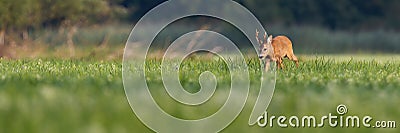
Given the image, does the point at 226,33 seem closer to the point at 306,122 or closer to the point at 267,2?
the point at 267,2

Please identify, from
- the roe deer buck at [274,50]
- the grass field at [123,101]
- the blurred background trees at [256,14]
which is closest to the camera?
the grass field at [123,101]

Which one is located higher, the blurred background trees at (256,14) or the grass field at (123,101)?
the blurred background trees at (256,14)

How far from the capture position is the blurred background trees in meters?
22.9

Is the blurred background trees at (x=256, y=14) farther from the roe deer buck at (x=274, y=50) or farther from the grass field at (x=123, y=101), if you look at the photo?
the grass field at (x=123, y=101)

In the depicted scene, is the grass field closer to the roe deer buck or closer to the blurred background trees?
the roe deer buck

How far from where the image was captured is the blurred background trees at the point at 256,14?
75.3ft

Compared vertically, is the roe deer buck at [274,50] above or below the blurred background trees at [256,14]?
below

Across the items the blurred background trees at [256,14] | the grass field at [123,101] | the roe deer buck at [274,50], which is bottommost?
the grass field at [123,101]

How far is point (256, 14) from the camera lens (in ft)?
104

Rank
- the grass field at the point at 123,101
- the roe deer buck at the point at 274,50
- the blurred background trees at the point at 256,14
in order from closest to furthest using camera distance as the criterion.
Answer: the grass field at the point at 123,101, the roe deer buck at the point at 274,50, the blurred background trees at the point at 256,14

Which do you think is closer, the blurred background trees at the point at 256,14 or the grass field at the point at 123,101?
the grass field at the point at 123,101

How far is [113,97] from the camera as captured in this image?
232 inches

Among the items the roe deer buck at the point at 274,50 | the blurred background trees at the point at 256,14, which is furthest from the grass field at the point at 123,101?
the blurred background trees at the point at 256,14

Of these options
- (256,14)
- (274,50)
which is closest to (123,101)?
(274,50)
